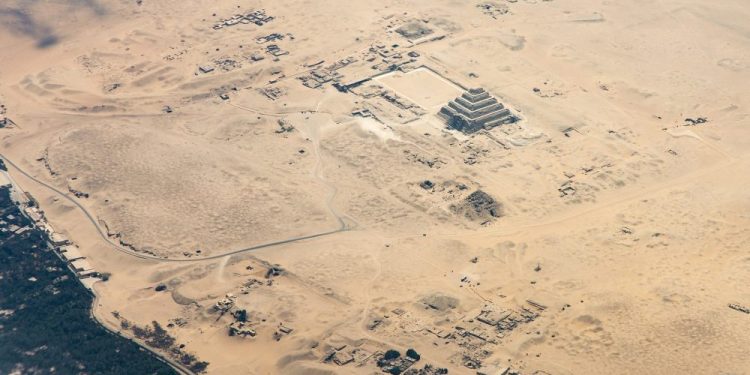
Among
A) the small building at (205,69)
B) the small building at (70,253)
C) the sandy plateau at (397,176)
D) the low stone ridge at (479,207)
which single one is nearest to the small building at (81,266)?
the small building at (70,253)

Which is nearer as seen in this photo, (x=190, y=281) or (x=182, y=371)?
(x=182, y=371)

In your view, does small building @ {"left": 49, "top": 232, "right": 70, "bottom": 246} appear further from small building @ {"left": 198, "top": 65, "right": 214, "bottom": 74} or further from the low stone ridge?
the low stone ridge

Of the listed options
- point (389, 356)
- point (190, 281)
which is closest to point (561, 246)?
point (389, 356)

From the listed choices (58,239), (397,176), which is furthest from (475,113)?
(58,239)

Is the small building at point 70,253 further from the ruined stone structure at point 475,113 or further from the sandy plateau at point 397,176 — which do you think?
the ruined stone structure at point 475,113

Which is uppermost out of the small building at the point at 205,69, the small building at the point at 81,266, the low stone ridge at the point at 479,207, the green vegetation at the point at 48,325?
the green vegetation at the point at 48,325

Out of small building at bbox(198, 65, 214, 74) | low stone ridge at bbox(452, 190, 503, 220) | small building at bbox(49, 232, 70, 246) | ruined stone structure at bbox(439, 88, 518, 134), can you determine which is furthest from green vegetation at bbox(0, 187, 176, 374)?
ruined stone structure at bbox(439, 88, 518, 134)

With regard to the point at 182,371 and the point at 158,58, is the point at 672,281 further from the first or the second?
the point at 158,58
